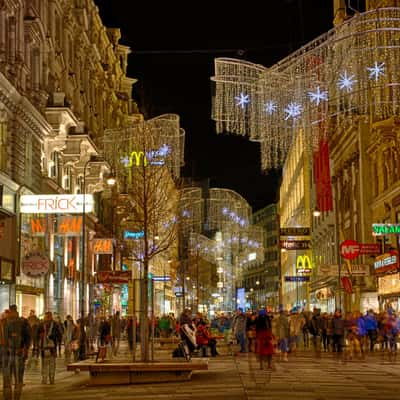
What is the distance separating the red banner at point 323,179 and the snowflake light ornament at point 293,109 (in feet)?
118

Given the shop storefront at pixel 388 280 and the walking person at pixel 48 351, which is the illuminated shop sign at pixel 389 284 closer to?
the shop storefront at pixel 388 280

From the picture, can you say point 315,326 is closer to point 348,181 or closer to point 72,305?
point 72,305

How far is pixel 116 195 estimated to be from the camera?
6738 centimetres

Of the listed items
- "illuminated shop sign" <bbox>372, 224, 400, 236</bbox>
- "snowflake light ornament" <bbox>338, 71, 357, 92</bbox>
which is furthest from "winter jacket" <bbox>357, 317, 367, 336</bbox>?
"snowflake light ornament" <bbox>338, 71, 357, 92</bbox>

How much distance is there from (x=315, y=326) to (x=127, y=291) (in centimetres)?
4574

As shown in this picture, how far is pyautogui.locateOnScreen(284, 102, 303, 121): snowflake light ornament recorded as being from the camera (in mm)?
31145

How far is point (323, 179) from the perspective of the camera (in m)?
69.5

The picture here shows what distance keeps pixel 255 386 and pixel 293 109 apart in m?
13.9

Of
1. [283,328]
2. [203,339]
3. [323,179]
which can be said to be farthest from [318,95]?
[323,179]

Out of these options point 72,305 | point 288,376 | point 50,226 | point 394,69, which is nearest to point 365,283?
point 72,305

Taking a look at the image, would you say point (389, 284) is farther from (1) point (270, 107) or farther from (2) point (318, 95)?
(1) point (270, 107)

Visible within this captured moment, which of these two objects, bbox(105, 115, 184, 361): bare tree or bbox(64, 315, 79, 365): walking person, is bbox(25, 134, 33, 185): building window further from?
bbox(64, 315, 79, 365): walking person

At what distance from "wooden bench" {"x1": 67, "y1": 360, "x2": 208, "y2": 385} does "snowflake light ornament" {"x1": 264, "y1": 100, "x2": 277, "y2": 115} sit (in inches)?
476

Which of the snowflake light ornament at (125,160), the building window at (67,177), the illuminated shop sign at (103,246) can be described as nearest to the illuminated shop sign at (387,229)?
the illuminated shop sign at (103,246)
